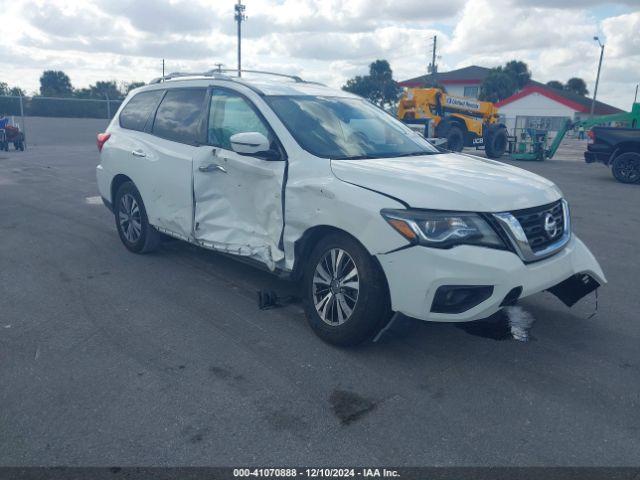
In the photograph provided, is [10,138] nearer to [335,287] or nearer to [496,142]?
[496,142]

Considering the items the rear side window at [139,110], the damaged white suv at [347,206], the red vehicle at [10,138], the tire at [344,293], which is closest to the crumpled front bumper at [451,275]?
the damaged white suv at [347,206]

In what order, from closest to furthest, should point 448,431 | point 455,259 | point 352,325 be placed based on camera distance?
point 448,431
point 455,259
point 352,325

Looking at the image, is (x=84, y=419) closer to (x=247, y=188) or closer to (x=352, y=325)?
(x=352, y=325)

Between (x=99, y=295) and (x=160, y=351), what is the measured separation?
1.49 m

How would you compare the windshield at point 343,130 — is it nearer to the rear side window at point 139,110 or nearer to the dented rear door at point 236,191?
the dented rear door at point 236,191

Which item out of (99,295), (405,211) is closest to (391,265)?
(405,211)

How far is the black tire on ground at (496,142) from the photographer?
2306 cm

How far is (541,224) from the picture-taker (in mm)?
3836

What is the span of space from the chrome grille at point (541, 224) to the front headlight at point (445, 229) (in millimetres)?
276

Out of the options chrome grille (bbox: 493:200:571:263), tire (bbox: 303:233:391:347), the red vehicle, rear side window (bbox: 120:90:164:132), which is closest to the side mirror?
tire (bbox: 303:233:391:347)

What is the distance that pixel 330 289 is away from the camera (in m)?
4.06

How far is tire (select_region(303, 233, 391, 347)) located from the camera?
3748 millimetres

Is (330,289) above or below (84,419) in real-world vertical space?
above

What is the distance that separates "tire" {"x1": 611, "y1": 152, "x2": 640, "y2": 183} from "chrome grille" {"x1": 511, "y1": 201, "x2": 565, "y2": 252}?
12.9m
